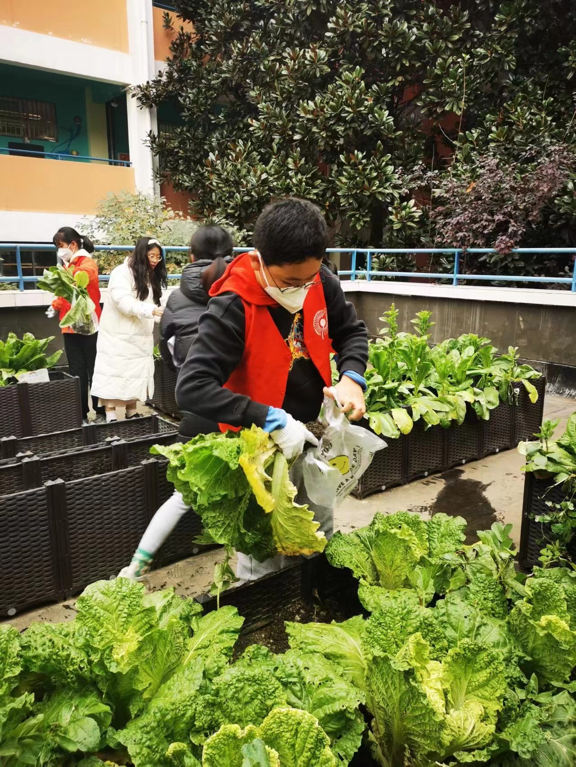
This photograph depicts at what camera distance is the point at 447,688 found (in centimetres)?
143

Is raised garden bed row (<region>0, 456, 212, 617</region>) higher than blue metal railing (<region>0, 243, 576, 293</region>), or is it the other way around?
blue metal railing (<region>0, 243, 576, 293</region>)

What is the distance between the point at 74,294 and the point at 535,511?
4.03m

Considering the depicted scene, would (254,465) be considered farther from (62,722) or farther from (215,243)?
(215,243)

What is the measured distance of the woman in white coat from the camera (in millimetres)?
4441

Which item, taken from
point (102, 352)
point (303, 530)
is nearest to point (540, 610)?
point (303, 530)

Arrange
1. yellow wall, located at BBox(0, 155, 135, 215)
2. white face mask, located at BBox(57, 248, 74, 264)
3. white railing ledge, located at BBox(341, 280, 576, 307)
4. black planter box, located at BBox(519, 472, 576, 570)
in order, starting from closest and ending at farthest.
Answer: black planter box, located at BBox(519, 472, 576, 570) < white face mask, located at BBox(57, 248, 74, 264) < white railing ledge, located at BBox(341, 280, 576, 307) < yellow wall, located at BBox(0, 155, 135, 215)

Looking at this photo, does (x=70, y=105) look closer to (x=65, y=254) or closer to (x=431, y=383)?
(x=65, y=254)

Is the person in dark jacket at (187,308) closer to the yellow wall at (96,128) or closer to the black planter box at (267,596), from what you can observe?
the black planter box at (267,596)

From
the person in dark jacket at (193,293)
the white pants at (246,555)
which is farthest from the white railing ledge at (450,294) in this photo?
the white pants at (246,555)

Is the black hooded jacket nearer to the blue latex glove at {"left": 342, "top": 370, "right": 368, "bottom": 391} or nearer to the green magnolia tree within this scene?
the blue latex glove at {"left": 342, "top": 370, "right": 368, "bottom": 391}

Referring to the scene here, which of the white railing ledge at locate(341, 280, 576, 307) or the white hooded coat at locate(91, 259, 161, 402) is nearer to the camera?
Answer: the white hooded coat at locate(91, 259, 161, 402)

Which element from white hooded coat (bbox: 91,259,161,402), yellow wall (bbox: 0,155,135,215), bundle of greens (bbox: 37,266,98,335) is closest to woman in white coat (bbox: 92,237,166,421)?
white hooded coat (bbox: 91,259,161,402)

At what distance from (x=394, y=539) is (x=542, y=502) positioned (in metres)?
1.36

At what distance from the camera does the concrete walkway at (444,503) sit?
10.3 ft
